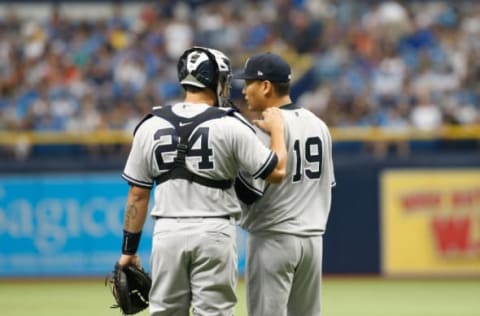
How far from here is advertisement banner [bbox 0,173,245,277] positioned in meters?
15.6

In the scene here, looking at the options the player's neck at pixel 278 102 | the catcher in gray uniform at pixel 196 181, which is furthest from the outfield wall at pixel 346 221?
the catcher in gray uniform at pixel 196 181

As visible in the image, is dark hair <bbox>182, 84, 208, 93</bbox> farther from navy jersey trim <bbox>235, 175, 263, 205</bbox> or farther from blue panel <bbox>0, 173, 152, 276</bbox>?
blue panel <bbox>0, 173, 152, 276</bbox>

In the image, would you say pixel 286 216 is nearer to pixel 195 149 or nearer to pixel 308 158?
pixel 308 158

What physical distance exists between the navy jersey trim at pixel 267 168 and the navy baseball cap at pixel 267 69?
0.74m

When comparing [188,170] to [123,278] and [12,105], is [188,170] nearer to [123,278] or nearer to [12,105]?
[123,278]

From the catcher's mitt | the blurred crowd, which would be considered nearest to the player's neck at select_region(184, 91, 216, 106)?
the catcher's mitt

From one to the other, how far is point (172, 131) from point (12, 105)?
12294 mm

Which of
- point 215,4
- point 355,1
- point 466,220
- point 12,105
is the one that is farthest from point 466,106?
point 12,105

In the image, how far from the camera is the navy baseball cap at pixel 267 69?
6.68 metres

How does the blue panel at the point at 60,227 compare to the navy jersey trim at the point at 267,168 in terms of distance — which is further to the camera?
the blue panel at the point at 60,227

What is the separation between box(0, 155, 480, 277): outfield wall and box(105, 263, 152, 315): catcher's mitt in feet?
29.4

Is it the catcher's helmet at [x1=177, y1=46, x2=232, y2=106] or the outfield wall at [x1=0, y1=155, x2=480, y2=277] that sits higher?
the catcher's helmet at [x1=177, y1=46, x2=232, y2=106]

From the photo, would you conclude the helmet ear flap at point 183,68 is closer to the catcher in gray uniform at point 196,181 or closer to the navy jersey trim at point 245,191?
the catcher in gray uniform at point 196,181

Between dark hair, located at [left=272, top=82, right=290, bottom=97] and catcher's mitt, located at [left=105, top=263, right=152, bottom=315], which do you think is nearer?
catcher's mitt, located at [left=105, top=263, right=152, bottom=315]
